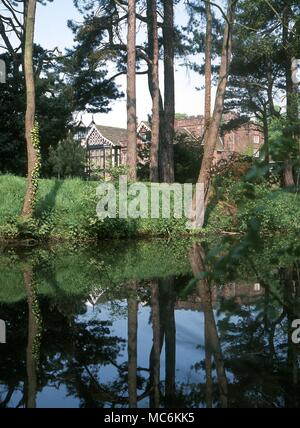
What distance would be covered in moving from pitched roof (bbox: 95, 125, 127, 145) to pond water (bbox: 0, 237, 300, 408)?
4226cm

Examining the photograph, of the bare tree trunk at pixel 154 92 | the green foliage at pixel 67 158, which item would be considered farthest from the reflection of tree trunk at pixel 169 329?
the green foliage at pixel 67 158

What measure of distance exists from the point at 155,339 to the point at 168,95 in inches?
793

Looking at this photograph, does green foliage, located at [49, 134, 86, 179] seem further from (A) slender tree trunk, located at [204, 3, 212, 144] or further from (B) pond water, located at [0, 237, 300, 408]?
(B) pond water, located at [0, 237, 300, 408]

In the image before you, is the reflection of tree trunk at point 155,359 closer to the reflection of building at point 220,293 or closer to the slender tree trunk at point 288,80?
the reflection of building at point 220,293

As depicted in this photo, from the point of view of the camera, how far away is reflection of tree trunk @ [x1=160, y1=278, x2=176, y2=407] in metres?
3.78

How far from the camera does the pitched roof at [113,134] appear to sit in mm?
50184

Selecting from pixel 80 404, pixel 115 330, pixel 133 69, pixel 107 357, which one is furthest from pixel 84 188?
pixel 80 404

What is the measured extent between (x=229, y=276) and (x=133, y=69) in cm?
1718

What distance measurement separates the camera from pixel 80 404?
3436 mm

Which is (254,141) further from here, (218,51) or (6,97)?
(6,97)

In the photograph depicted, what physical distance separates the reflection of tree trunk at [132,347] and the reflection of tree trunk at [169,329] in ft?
0.84

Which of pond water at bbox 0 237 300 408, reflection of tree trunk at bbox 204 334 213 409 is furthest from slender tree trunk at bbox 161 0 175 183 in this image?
reflection of tree trunk at bbox 204 334 213 409

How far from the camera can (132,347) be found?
489 centimetres

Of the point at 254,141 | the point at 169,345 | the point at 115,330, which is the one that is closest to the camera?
the point at 169,345
